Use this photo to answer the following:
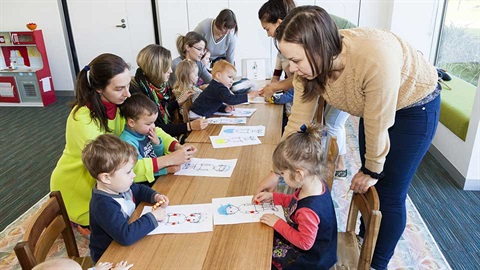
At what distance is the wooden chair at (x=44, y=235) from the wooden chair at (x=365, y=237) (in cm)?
103

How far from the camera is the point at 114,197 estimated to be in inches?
53.4

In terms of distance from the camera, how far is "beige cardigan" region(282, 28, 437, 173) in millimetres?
1223

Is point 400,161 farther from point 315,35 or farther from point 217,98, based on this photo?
point 217,98

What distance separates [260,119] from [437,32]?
119 inches

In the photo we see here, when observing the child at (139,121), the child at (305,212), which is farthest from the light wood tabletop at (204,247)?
the child at (139,121)

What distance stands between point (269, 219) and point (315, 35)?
0.62 metres

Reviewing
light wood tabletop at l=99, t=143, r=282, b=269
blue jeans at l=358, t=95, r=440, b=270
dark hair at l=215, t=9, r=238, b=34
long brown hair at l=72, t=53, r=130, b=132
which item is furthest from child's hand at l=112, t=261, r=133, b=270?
dark hair at l=215, t=9, r=238, b=34

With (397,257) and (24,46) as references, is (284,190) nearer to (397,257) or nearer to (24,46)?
(397,257)

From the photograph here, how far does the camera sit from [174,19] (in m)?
5.00

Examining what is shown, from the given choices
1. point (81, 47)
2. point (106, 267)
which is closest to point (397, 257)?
point (106, 267)

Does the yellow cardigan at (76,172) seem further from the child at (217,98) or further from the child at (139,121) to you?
the child at (217,98)

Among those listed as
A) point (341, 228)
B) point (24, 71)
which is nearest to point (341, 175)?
point (341, 228)

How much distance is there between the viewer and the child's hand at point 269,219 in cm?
127

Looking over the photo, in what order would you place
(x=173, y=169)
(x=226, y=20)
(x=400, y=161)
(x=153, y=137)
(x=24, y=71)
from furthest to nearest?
(x=24, y=71)
(x=226, y=20)
(x=153, y=137)
(x=173, y=169)
(x=400, y=161)
